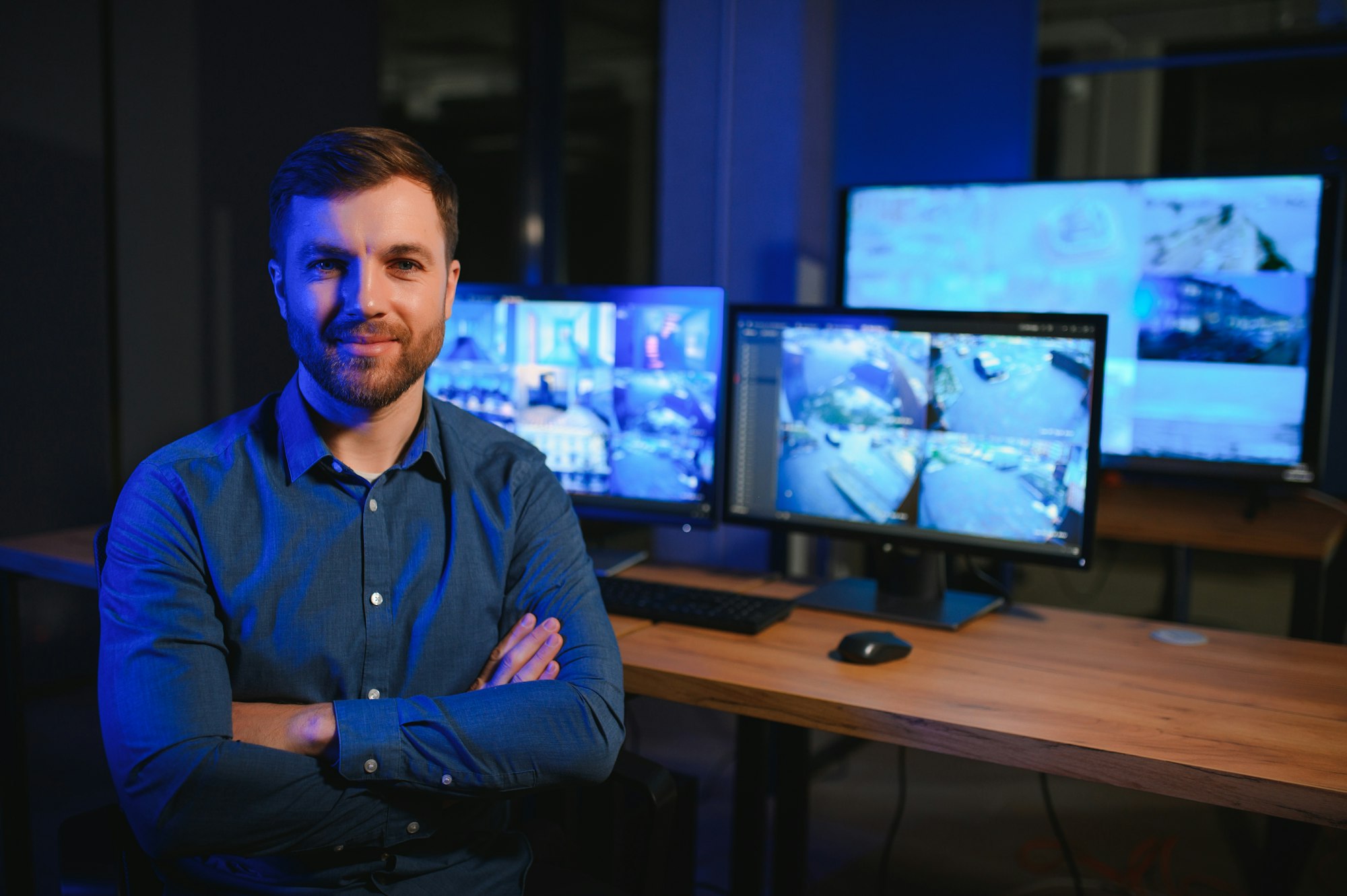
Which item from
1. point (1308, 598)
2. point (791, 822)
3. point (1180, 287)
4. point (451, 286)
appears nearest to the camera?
point (451, 286)

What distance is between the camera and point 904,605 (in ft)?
6.25

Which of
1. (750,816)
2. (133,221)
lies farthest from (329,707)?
(133,221)

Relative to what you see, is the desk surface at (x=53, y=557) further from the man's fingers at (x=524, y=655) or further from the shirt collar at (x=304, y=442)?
the man's fingers at (x=524, y=655)

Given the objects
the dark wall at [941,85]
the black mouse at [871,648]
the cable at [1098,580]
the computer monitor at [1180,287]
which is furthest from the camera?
the cable at [1098,580]

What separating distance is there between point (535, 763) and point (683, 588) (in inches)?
28.1

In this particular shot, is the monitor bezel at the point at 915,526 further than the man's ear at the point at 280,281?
Yes

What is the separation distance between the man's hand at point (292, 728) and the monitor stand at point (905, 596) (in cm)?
95

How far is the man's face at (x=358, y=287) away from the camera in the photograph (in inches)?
Answer: 50.2

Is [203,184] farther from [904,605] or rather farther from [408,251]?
[904,605]

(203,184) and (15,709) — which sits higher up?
(203,184)

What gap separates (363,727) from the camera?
1191 mm

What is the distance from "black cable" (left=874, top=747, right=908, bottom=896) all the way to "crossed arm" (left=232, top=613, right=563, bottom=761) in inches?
53.3

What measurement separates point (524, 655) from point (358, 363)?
0.42m

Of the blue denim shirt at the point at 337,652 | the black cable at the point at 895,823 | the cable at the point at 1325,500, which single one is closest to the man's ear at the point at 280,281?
the blue denim shirt at the point at 337,652
